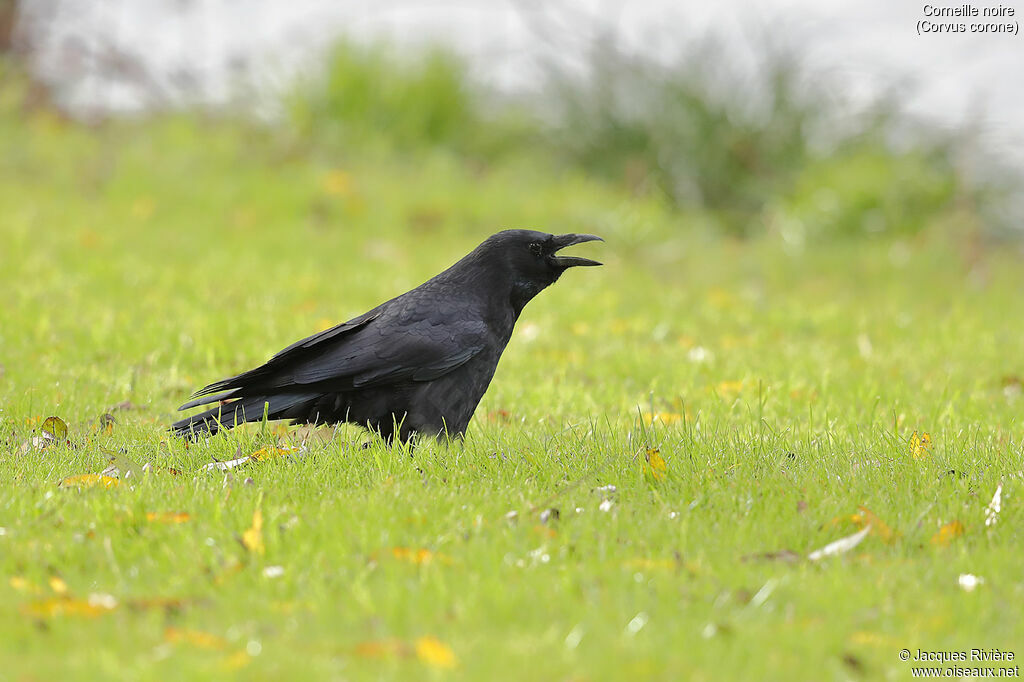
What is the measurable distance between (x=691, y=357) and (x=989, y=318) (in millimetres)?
3010

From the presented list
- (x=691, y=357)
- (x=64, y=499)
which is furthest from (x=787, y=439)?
(x=64, y=499)

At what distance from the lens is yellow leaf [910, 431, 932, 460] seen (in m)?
4.14

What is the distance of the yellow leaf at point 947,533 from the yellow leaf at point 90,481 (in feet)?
8.81

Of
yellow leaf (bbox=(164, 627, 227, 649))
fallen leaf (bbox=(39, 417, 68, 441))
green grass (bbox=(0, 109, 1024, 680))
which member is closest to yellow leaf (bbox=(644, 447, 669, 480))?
green grass (bbox=(0, 109, 1024, 680))

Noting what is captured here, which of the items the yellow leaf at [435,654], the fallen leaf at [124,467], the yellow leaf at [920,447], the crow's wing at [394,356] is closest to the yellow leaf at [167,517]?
the fallen leaf at [124,467]

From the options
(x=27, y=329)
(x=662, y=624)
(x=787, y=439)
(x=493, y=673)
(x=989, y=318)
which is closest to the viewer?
(x=493, y=673)

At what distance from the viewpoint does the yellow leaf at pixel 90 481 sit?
3.78m

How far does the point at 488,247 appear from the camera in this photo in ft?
15.7

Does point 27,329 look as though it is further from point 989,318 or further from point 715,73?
point 715,73

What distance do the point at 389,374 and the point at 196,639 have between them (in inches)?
74.7

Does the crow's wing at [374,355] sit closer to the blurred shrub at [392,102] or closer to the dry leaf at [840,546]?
the dry leaf at [840,546]

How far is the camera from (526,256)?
4754 mm

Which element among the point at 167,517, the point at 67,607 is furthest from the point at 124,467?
the point at 67,607

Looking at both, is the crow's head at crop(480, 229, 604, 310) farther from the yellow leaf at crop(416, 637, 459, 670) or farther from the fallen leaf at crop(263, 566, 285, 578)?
the yellow leaf at crop(416, 637, 459, 670)
